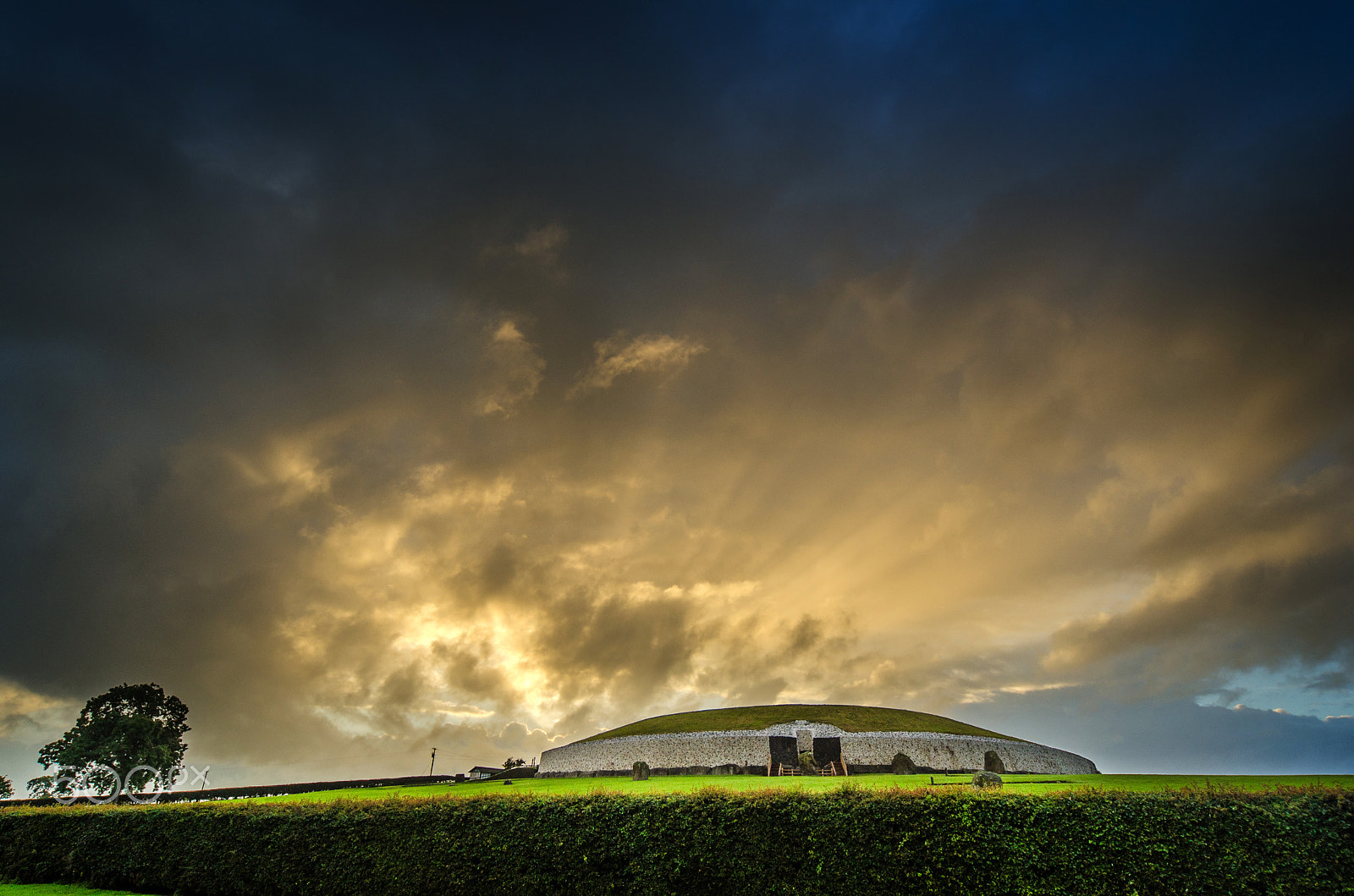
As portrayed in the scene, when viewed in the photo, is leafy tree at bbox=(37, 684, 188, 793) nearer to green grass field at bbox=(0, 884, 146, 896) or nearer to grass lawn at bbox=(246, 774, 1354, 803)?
grass lawn at bbox=(246, 774, 1354, 803)

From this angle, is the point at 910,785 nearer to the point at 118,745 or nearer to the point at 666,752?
the point at 666,752

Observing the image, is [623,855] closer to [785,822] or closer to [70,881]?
[785,822]

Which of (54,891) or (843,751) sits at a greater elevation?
(843,751)

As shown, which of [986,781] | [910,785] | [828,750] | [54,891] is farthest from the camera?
[828,750]

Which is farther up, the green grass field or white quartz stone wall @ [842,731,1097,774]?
white quartz stone wall @ [842,731,1097,774]

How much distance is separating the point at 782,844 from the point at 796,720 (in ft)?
182

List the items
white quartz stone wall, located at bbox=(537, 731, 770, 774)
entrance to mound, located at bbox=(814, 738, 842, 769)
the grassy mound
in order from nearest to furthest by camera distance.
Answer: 1. entrance to mound, located at bbox=(814, 738, 842, 769)
2. white quartz stone wall, located at bbox=(537, 731, 770, 774)
3. the grassy mound

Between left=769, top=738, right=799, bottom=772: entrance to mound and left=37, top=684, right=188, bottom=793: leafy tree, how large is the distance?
212 ft

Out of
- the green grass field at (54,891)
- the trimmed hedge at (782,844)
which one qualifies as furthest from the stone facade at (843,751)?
the trimmed hedge at (782,844)

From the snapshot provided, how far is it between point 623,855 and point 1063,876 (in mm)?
9750

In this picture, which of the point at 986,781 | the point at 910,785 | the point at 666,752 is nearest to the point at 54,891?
the point at 986,781

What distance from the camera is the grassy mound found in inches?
2557

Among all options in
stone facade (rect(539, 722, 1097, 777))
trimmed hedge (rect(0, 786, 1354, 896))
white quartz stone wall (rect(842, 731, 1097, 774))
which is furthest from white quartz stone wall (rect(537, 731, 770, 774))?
trimmed hedge (rect(0, 786, 1354, 896))

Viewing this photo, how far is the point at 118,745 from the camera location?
66875 millimetres
